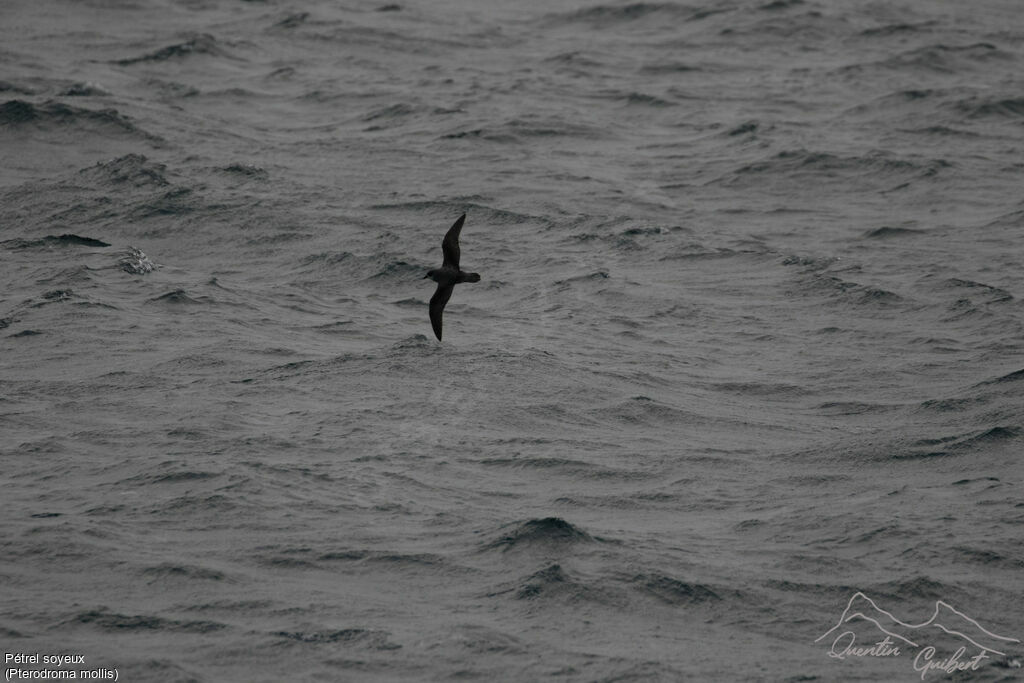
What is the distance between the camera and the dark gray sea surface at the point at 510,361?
1673 centimetres

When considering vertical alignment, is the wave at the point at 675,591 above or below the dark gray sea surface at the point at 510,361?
below

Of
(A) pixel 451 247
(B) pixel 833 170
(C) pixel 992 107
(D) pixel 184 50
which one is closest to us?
(A) pixel 451 247

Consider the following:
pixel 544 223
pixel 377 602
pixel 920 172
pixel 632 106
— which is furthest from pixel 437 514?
pixel 632 106

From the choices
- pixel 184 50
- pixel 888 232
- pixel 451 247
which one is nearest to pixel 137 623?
pixel 451 247

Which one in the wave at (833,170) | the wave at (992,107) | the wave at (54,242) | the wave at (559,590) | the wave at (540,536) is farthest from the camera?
the wave at (992,107)

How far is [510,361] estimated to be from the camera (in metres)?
23.1

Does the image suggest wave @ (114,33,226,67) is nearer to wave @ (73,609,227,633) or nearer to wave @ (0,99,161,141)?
wave @ (0,99,161,141)

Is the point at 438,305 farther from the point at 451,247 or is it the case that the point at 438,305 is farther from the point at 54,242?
the point at 54,242

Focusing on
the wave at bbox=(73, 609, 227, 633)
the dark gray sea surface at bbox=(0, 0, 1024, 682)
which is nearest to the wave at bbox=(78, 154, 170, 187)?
the dark gray sea surface at bbox=(0, 0, 1024, 682)

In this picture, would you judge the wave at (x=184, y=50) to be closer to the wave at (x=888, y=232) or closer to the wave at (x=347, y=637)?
the wave at (x=888, y=232)

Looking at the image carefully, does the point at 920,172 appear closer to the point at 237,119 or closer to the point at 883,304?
the point at 883,304

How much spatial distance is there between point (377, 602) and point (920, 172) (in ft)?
59.0

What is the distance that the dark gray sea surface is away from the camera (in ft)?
54.9

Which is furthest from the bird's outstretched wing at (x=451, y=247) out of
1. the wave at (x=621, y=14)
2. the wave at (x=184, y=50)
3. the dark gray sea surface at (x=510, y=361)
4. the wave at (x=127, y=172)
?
the wave at (x=621, y=14)
